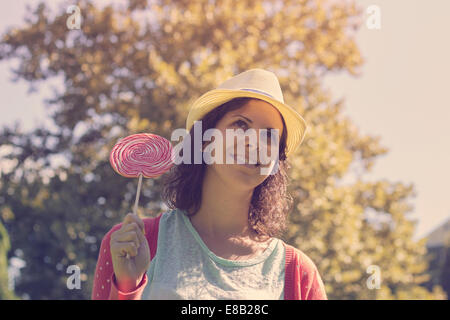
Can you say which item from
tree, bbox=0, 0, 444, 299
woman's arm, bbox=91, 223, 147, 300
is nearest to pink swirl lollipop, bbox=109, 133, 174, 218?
woman's arm, bbox=91, 223, 147, 300

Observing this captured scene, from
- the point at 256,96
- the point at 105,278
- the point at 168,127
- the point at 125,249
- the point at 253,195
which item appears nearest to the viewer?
the point at 125,249

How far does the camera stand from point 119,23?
746 centimetres

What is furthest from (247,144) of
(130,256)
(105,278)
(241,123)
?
(105,278)

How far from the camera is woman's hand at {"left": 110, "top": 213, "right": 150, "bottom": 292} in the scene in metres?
1.72

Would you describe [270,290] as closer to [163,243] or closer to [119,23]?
[163,243]

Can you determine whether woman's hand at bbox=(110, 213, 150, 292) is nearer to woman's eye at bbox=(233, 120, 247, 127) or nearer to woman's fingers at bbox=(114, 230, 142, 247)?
woman's fingers at bbox=(114, 230, 142, 247)

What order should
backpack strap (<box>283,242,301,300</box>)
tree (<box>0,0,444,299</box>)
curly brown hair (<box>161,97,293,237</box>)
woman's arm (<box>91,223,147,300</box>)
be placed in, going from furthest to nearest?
tree (<box>0,0,444,299</box>)
curly brown hair (<box>161,97,293,237</box>)
backpack strap (<box>283,242,301,300</box>)
woman's arm (<box>91,223,147,300</box>)

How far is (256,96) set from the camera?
2.04 metres

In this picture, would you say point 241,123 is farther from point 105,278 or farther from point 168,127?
point 168,127

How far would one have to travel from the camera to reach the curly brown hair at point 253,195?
217 cm

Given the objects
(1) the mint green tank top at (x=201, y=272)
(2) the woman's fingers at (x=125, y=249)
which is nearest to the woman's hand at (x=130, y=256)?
(2) the woman's fingers at (x=125, y=249)

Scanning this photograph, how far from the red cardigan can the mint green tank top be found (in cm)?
3

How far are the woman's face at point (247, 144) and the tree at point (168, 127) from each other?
3.35 m

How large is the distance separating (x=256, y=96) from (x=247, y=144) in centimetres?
20
